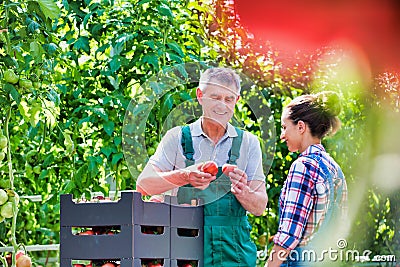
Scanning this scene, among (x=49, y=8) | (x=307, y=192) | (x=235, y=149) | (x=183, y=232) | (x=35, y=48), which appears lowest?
(x=183, y=232)

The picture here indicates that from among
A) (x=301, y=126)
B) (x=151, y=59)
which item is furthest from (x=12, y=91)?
(x=301, y=126)

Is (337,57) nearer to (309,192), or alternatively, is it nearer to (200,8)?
(200,8)

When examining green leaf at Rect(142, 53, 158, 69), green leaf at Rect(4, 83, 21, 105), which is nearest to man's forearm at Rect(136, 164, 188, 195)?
green leaf at Rect(4, 83, 21, 105)

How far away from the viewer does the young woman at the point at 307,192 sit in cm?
235

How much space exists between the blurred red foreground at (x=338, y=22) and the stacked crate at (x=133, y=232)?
73 cm

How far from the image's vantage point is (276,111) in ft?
12.6

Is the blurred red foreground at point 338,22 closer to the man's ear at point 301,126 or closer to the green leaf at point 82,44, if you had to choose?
the man's ear at point 301,126

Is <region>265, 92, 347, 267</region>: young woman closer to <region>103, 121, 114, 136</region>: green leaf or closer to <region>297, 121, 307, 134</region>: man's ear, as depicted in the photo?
<region>297, 121, 307, 134</region>: man's ear

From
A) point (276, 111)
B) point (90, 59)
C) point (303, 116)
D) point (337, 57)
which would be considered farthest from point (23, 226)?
point (303, 116)

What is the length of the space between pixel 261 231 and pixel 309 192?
1.58m

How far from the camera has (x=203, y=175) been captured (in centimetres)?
213

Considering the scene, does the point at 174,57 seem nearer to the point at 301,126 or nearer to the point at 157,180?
the point at 301,126

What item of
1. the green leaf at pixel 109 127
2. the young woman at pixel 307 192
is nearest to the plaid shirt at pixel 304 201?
the young woman at pixel 307 192

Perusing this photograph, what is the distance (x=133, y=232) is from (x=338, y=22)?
1010mm
